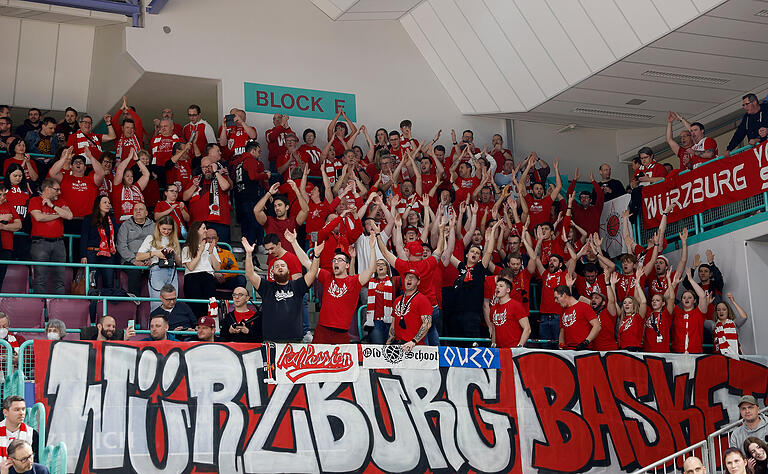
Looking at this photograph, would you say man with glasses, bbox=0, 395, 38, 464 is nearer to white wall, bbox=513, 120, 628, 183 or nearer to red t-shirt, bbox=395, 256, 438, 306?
red t-shirt, bbox=395, 256, 438, 306

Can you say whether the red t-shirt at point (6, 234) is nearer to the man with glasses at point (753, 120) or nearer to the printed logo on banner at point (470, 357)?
the printed logo on banner at point (470, 357)

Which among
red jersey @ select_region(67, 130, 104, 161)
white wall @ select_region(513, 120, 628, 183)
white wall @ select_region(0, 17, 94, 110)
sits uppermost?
white wall @ select_region(0, 17, 94, 110)

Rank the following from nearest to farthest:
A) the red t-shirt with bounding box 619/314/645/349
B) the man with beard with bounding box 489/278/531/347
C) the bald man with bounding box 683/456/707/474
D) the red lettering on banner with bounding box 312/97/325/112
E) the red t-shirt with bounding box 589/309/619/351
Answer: the bald man with bounding box 683/456/707/474 → the man with beard with bounding box 489/278/531/347 → the red t-shirt with bounding box 589/309/619/351 → the red t-shirt with bounding box 619/314/645/349 → the red lettering on banner with bounding box 312/97/325/112

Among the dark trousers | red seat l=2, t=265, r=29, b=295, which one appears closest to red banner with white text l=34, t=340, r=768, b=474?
the dark trousers

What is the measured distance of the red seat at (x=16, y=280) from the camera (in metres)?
13.1

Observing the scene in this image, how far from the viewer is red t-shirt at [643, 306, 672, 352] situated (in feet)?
47.6

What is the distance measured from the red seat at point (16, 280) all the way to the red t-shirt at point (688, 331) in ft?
29.2

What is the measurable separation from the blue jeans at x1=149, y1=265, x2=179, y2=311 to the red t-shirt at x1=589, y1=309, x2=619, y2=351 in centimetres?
567

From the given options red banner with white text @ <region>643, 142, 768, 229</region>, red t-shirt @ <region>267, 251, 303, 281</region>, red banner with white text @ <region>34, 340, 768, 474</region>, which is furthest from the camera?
red banner with white text @ <region>643, 142, 768, 229</region>

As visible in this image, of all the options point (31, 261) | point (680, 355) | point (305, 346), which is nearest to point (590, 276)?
point (680, 355)

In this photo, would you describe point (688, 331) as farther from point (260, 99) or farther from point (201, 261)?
point (260, 99)

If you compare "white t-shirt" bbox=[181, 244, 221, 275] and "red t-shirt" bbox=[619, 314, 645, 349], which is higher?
"white t-shirt" bbox=[181, 244, 221, 275]

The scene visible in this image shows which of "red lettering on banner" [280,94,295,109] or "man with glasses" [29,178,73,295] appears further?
"red lettering on banner" [280,94,295,109]

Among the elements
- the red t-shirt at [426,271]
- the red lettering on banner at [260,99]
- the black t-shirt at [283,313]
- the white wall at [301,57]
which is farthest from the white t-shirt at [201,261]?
the red lettering on banner at [260,99]
